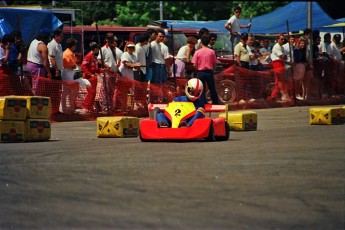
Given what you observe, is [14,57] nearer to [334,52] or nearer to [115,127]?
[115,127]

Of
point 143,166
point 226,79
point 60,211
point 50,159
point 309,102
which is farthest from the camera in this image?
point 309,102

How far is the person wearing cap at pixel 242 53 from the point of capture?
82.3 ft

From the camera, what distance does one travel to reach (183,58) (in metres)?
23.9

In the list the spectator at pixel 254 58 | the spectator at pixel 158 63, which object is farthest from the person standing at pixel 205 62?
the spectator at pixel 254 58

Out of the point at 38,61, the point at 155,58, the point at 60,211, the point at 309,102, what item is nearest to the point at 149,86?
the point at 155,58

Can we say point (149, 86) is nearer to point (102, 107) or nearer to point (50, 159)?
point (102, 107)

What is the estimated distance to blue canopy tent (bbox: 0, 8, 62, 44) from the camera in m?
23.3

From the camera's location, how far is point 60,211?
865cm

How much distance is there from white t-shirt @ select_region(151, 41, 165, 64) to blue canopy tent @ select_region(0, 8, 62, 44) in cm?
263

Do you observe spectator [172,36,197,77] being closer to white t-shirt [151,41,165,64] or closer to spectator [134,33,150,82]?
white t-shirt [151,41,165,64]

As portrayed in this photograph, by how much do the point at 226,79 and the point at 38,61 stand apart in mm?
5583

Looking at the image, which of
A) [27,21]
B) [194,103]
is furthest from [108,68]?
[194,103]

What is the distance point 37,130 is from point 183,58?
8.50m

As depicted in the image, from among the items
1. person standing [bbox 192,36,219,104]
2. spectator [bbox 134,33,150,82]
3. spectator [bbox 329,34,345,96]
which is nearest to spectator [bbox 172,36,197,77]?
spectator [bbox 134,33,150,82]
